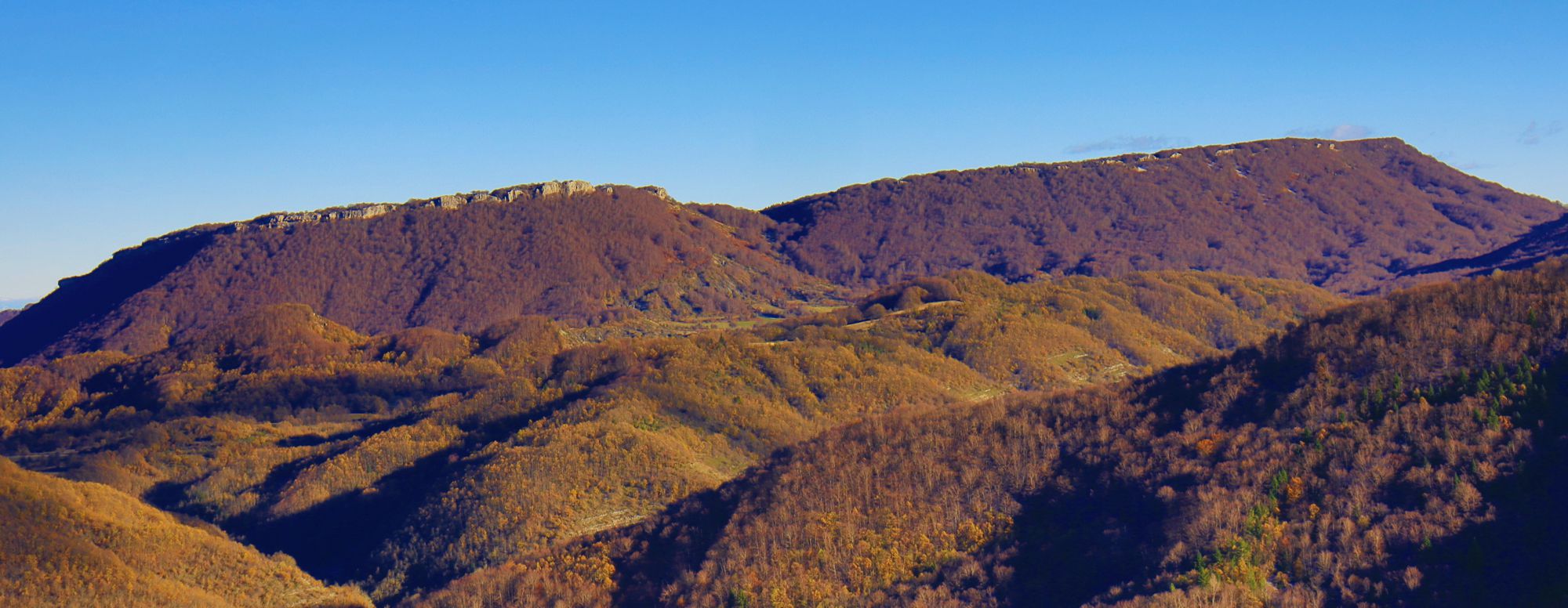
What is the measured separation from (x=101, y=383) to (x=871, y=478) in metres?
155

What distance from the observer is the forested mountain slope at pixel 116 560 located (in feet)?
276

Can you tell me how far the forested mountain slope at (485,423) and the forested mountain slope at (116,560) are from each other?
10682mm

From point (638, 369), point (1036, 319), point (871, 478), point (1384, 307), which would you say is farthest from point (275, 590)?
point (1036, 319)

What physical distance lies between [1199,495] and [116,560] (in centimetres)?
7065

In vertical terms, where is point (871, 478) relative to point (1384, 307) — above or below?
below

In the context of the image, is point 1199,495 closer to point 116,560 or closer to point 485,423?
point 116,560

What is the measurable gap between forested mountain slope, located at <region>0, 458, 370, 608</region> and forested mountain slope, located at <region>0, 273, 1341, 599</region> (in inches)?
421

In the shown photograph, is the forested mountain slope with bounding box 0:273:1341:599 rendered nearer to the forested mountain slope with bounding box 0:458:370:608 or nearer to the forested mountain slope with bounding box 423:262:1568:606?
the forested mountain slope with bounding box 0:458:370:608

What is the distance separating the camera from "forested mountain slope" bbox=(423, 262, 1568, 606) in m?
59.8

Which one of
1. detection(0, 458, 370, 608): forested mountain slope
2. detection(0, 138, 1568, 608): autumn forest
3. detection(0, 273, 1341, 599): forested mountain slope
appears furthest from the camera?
detection(0, 273, 1341, 599): forested mountain slope

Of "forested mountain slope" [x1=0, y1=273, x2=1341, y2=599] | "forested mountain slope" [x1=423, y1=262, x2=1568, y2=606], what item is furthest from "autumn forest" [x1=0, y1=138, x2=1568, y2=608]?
"forested mountain slope" [x1=0, y1=273, x2=1341, y2=599]

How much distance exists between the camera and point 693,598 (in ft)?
252

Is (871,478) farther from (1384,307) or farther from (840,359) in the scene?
(840,359)

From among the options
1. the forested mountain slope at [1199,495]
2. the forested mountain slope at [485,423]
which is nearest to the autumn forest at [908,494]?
the forested mountain slope at [1199,495]
